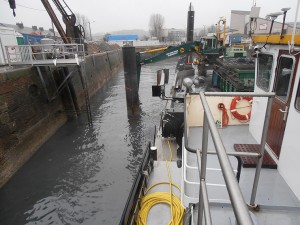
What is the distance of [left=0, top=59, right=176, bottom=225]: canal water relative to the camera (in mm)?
7059

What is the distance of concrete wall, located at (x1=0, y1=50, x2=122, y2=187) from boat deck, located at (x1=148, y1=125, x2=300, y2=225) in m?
6.12

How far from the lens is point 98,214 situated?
23.1 feet

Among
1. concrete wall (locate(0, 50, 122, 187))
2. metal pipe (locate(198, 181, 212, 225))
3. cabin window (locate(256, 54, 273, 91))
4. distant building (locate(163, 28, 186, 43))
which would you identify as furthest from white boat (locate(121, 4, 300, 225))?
distant building (locate(163, 28, 186, 43))

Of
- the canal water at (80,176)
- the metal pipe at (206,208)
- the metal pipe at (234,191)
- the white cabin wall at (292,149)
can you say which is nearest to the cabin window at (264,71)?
the white cabin wall at (292,149)

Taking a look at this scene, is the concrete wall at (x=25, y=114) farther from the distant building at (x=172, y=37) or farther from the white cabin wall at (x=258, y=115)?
the distant building at (x=172, y=37)

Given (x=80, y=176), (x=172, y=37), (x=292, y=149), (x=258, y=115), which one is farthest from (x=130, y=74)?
(x=172, y=37)

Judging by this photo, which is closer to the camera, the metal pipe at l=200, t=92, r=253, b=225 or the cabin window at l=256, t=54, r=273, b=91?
the metal pipe at l=200, t=92, r=253, b=225

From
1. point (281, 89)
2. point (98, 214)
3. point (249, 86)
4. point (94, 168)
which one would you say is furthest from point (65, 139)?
point (281, 89)

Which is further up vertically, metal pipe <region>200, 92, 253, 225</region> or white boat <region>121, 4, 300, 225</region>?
metal pipe <region>200, 92, 253, 225</region>

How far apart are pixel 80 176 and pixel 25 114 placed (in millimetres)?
3574

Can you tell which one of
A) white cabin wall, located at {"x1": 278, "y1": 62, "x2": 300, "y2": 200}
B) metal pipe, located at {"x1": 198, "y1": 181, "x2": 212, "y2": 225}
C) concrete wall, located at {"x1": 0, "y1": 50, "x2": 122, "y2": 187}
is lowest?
concrete wall, located at {"x1": 0, "y1": 50, "x2": 122, "y2": 187}

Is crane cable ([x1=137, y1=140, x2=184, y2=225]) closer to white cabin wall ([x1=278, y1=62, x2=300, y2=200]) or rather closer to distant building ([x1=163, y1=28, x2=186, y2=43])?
white cabin wall ([x1=278, y1=62, x2=300, y2=200])

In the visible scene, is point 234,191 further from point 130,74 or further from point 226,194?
point 130,74

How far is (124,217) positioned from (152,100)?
1488 cm
